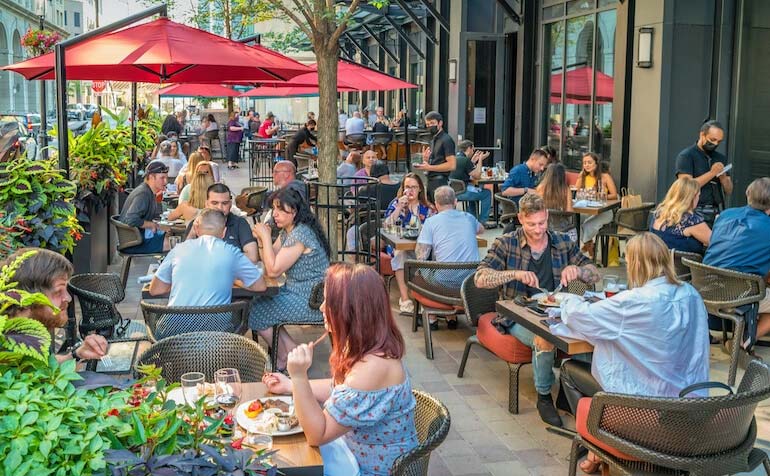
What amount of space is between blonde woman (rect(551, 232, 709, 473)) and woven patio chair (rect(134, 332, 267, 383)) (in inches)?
66.0

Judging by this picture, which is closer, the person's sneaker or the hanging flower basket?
the person's sneaker

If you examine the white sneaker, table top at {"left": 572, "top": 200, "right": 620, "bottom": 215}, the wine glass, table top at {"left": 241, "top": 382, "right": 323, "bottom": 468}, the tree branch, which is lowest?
the white sneaker

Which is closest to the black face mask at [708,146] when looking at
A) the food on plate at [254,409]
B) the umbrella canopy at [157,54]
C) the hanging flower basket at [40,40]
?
the umbrella canopy at [157,54]

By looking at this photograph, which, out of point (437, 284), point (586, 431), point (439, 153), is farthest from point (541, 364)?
point (439, 153)

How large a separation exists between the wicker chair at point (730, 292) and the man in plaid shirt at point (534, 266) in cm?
107

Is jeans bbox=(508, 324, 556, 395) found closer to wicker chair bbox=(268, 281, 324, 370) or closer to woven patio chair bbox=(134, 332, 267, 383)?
wicker chair bbox=(268, 281, 324, 370)

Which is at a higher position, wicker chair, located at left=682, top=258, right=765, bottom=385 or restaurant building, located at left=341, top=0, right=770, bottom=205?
restaurant building, located at left=341, top=0, right=770, bottom=205

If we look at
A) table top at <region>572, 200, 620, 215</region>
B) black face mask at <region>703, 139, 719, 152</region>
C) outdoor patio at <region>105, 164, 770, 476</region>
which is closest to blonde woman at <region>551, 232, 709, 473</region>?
outdoor patio at <region>105, 164, 770, 476</region>

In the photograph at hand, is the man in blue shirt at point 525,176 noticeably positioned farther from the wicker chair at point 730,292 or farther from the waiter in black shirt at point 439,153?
the wicker chair at point 730,292

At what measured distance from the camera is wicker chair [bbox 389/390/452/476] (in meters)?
3.34

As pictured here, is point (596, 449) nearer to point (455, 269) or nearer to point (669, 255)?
point (669, 255)

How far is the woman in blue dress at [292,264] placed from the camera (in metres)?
6.62

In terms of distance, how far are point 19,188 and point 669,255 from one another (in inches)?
181

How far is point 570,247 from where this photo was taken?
6309 mm
